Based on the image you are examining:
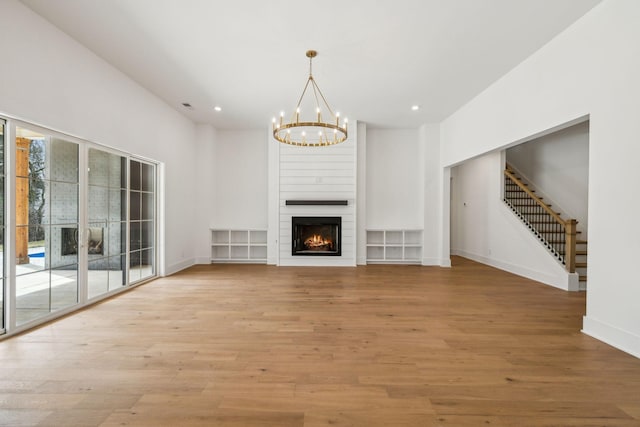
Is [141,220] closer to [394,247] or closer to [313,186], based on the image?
[313,186]

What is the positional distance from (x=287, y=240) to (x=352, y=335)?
12.3 feet

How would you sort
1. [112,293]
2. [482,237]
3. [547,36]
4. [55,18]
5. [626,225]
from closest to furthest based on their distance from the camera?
[626,225], [55,18], [547,36], [112,293], [482,237]

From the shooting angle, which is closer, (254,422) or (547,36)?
(254,422)

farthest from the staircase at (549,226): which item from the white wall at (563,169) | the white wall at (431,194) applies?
the white wall at (431,194)

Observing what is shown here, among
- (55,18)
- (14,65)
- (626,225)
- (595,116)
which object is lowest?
(626,225)

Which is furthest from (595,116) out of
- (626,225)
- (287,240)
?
(287,240)

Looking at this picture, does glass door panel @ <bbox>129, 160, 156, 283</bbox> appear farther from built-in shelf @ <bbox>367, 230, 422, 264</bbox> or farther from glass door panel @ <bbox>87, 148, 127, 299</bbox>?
built-in shelf @ <bbox>367, 230, 422, 264</bbox>

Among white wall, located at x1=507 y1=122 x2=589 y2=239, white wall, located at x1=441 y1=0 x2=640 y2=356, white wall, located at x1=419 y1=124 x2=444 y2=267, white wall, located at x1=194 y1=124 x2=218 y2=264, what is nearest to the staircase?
white wall, located at x1=507 y1=122 x2=589 y2=239

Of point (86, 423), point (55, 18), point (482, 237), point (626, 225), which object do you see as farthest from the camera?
point (482, 237)

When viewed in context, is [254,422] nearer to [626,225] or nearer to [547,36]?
[626,225]

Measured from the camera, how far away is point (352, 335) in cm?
271

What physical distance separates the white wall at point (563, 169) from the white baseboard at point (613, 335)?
12.3 feet

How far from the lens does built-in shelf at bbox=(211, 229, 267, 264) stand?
656cm

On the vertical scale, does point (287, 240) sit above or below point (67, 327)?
above
